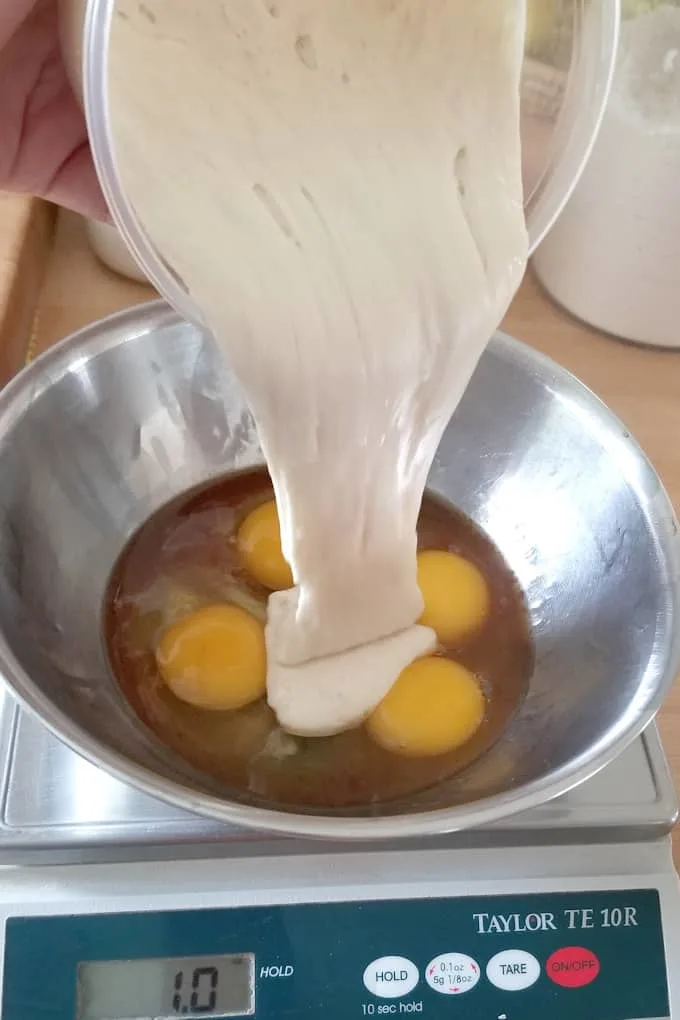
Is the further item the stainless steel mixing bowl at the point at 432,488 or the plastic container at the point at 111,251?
the plastic container at the point at 111,251

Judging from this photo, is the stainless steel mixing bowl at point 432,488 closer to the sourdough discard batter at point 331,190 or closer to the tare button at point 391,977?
the tare button at point 391,977

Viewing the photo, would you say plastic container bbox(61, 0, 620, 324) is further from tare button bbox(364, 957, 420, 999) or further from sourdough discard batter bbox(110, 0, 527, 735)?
tare button bbox(364, 957, 420, 999)

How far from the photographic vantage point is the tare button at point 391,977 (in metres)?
0.73

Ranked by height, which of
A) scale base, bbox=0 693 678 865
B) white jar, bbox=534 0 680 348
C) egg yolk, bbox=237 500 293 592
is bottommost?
scale base, bbox=0 693 678 865

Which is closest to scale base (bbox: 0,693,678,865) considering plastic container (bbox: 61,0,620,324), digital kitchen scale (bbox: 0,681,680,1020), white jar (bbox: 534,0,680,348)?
digital kitchen scale (bbox: 0,681,680,1020)

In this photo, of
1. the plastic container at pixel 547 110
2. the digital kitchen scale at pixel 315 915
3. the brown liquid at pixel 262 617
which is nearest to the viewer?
the plastic container at pixel 547 110

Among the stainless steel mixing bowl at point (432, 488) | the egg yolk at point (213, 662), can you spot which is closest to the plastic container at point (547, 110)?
the stainless steel mixing bowl at point (432, 488)

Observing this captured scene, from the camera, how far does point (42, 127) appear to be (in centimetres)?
98

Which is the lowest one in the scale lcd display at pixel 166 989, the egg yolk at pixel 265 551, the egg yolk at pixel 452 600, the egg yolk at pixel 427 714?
the scale lcd display at pixel 166 989

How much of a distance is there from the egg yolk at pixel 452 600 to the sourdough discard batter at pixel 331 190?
0.89 ft

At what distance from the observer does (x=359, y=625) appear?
97cm

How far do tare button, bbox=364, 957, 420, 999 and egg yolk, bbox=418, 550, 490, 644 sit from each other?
389 mm

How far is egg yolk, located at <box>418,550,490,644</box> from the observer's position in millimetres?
1058

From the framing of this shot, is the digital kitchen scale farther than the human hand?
No
